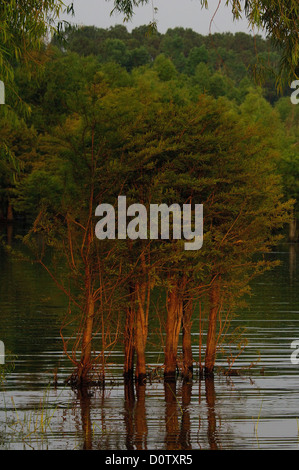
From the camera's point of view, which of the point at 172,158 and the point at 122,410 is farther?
the point at 172,158

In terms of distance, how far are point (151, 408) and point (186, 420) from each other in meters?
0.99

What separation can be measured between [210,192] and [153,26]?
488 centimetres

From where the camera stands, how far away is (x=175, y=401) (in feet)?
53.3

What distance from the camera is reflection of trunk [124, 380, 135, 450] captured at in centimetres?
1304

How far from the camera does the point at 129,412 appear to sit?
1522cm

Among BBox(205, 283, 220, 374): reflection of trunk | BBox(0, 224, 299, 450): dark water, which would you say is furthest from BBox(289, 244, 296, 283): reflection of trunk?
BBox(205, 283, 220, 374): reflection of trunk

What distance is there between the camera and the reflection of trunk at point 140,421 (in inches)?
510

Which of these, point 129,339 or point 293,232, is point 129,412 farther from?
point 293,232

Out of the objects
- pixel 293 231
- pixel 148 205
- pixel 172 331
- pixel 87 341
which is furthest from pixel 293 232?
pixel 87 341

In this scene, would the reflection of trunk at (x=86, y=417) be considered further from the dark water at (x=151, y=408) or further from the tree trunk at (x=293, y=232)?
the tree trunk at (x=293, y=232)

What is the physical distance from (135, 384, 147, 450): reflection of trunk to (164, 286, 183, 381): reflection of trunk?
0.74m

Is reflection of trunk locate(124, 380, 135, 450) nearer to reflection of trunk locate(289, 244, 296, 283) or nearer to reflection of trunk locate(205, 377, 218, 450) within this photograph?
reflection of trunk locate(205, 377, 218, 450)
